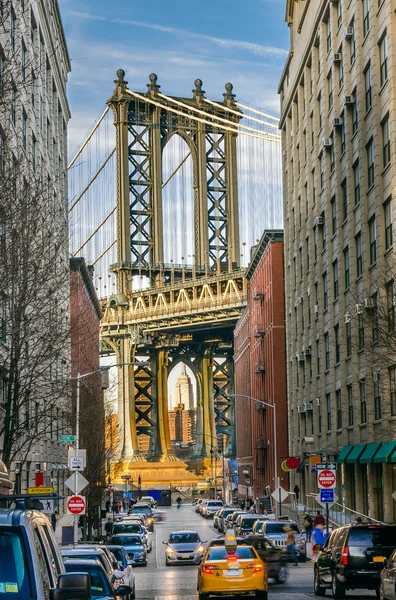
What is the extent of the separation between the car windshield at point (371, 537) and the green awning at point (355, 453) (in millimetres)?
Answer: 22023

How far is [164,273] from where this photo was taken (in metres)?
144

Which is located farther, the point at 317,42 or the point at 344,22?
the point at 317,42

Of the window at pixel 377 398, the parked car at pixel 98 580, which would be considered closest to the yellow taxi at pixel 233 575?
the parked car at pixel 98 580

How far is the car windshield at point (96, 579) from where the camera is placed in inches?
676

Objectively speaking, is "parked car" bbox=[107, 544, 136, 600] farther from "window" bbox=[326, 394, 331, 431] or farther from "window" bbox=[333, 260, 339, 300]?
"window" bbox=[326, 394, 331, 431]

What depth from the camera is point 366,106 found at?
157 ft

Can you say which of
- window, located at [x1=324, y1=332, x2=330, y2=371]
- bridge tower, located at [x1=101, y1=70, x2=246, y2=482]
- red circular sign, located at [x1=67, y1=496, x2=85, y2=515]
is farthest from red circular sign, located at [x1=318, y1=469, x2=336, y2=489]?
bridge tower, located at [x1=101, y1=70, x2=246, y2=482]

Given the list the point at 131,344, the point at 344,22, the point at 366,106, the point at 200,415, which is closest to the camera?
the point at 366,106

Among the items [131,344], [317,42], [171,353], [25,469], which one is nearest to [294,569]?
[25,469]

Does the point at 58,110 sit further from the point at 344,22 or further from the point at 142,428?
the point at 142,428

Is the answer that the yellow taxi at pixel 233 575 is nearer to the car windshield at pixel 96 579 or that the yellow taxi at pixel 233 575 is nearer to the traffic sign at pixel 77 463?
the car windshield at pixel 96 579

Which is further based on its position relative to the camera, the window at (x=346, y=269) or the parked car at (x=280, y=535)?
the window at (x=346, y=269)

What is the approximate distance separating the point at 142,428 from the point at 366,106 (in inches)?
4603

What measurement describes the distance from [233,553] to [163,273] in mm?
118662
